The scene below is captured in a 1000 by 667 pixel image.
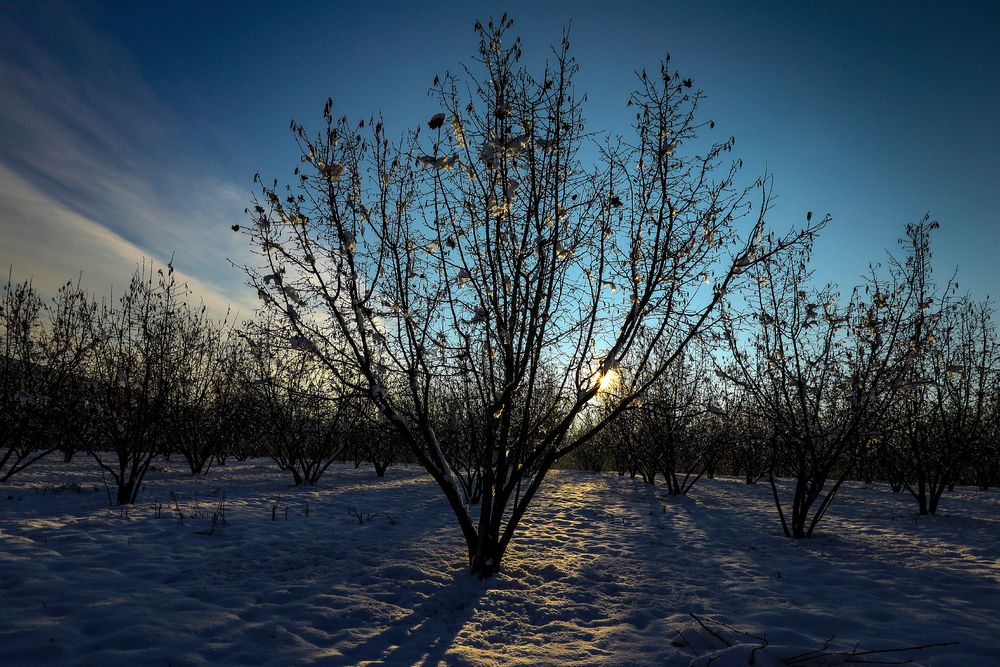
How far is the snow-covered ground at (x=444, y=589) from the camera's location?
3119mm

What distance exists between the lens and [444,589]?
4.41 metres

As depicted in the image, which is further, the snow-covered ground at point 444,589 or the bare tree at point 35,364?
the bare tree at point 35,364

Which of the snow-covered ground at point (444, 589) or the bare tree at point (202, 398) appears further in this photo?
the bare tree at point (202, 398)

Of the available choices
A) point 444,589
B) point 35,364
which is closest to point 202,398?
point 35,364

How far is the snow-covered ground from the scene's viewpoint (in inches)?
123

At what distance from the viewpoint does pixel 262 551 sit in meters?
5.27

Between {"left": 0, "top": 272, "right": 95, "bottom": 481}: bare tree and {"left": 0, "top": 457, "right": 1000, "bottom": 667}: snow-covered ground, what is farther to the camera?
{"left": 0, "top": 272, "right": 95, "bottom": 481}: bare tree

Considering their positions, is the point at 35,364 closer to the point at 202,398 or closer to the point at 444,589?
the point at 202,398

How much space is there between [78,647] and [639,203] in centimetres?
529

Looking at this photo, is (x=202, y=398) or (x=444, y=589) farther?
(x=202, y=398)

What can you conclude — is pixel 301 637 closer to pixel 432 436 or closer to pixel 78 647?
pixel 78 647

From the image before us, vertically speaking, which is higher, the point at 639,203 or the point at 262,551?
the point at 639,203

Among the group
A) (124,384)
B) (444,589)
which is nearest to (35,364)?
(124,384)

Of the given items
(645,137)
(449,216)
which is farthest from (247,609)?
(645,137)
